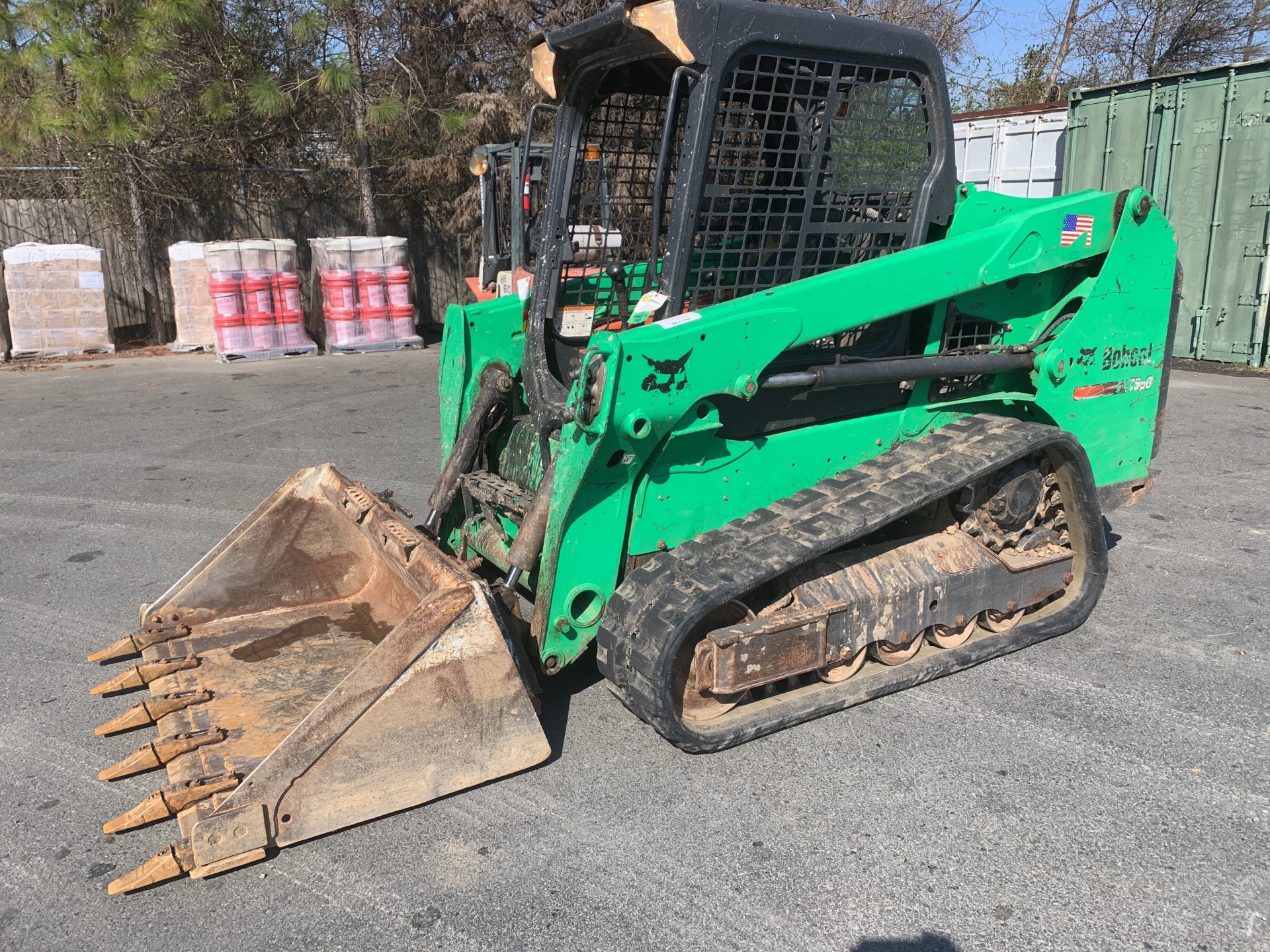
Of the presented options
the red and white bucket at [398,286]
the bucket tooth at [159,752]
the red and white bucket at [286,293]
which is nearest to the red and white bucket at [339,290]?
the red and white bucket at [286,293]

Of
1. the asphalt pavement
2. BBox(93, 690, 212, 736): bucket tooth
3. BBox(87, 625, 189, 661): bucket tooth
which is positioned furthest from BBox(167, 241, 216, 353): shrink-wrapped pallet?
BBox(93, 690, 212, 736): bucket tooth

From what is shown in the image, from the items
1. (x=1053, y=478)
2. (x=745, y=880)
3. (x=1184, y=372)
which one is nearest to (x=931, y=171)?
(x=1053, y=478)

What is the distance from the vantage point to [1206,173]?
10250 mm

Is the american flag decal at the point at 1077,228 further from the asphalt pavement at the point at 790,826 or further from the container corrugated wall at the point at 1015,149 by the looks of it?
the container corrugated wall at the point at 1015,149

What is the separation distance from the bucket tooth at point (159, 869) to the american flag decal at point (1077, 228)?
364 cm

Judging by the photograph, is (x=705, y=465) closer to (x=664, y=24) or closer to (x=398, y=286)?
(x=664, y=24)

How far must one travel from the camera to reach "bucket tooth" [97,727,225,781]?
10.1ft

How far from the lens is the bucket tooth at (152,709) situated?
3350 mm

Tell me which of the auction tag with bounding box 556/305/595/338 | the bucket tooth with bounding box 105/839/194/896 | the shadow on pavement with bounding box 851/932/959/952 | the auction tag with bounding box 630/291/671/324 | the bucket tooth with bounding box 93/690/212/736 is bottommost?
the shadow on pavement with bounding box 851/932/959/952

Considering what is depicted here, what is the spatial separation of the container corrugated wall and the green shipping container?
0.50 m

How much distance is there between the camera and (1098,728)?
3.44 m

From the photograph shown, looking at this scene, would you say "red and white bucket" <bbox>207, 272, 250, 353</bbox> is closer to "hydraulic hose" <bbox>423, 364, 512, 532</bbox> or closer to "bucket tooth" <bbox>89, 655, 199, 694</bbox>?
"hydraulic hose" <bbox>423, 364, 512, 532</bbox>

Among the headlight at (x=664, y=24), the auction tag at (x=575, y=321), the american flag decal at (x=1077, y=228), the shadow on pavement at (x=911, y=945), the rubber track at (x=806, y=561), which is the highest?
the headlight at (x=664, y=24)

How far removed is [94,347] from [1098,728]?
43.3 feet
